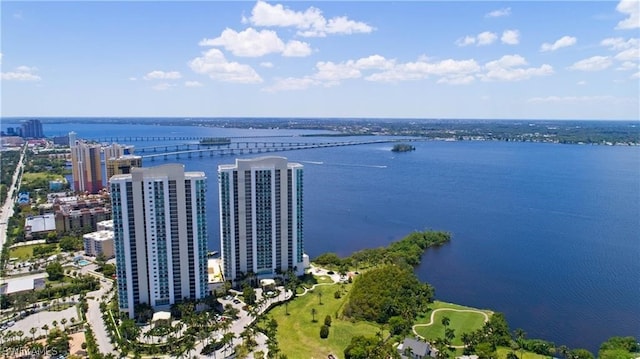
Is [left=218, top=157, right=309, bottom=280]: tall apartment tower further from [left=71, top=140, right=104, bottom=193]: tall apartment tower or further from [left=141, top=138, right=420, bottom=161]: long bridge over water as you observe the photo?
[left=141, top=138, right=420, bottom=161]: long bridge over water

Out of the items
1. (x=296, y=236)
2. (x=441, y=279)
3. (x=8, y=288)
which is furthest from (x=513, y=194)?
(x=8, y=288)

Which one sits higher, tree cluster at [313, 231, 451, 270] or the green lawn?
tree cluster at [313, 231, 451, 270]

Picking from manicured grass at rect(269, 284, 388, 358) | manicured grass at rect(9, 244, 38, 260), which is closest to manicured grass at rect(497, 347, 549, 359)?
manicured grass at rect(269, 284, 388, 358)

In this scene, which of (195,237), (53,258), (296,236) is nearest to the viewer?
(195,237)

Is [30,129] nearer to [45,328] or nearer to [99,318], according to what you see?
[99,318]

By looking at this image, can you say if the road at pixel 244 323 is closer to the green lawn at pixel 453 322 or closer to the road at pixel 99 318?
the road at pixel 99 318

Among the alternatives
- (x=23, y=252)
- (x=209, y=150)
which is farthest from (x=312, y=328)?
(x=209, y=150)

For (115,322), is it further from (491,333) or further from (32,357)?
(491,333)
